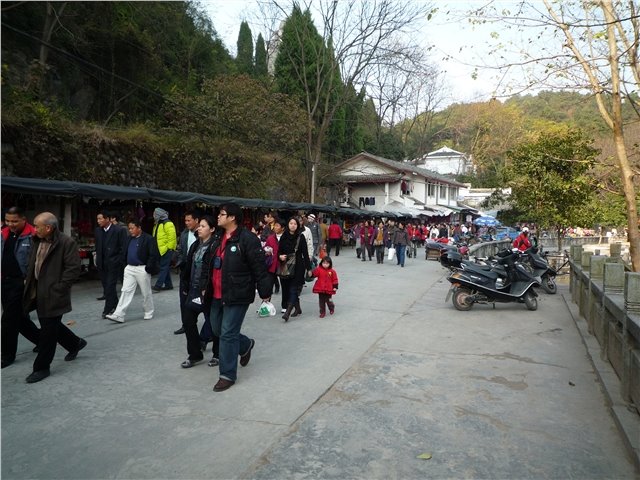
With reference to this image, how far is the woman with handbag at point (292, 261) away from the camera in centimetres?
771

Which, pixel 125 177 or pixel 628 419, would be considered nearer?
pixel 628 419

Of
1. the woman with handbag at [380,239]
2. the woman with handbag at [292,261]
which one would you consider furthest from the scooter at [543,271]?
the woman with handbag at [380,239]

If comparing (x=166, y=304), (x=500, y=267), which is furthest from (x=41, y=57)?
(x=500, y=267)

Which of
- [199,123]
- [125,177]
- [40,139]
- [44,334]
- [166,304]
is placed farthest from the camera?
[199,123]

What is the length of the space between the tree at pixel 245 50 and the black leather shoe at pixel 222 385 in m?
30.7

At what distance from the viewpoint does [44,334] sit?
4.77m

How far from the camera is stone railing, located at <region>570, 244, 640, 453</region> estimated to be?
4117mm

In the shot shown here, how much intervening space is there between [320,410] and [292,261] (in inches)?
150

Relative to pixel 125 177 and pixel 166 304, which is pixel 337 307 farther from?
pixel 125 177

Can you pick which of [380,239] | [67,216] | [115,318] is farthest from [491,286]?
[67,216]

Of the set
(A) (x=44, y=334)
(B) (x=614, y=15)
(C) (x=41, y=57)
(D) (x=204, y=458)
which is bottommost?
(D) (x=204, y=458)

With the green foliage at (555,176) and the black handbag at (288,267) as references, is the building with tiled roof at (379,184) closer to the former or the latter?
the green foliage at (555,176)

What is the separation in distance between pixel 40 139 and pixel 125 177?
324 centimetres

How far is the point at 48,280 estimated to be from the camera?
4.78 m
